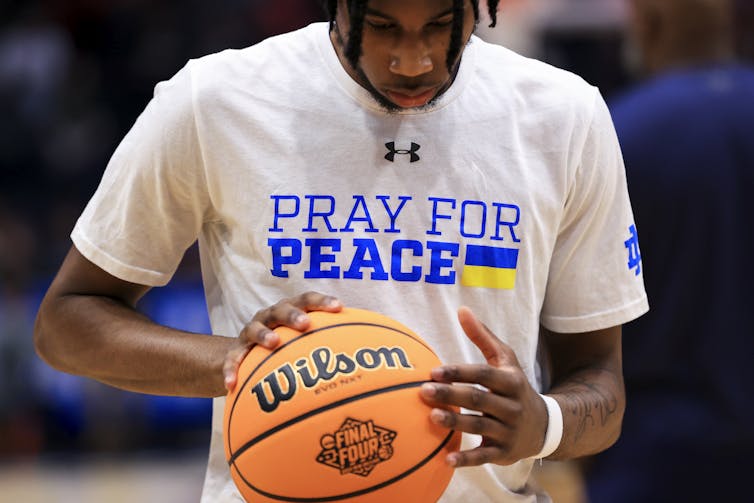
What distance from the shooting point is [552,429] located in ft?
8.16

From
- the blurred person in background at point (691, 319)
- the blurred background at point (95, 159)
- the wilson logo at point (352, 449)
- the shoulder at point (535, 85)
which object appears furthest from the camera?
the blurred background at point (95, 159)

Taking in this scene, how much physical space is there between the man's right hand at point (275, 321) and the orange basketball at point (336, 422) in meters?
0.02

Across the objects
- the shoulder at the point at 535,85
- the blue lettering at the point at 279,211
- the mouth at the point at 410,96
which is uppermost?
the mouth at the point at 410,96

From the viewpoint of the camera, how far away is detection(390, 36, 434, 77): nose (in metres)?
A: 2.42

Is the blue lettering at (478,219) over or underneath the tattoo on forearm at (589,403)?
over

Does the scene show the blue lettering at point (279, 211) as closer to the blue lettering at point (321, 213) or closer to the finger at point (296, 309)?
the blue lettering at point (321, 213)

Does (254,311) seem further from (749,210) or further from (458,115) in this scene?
(749,210)

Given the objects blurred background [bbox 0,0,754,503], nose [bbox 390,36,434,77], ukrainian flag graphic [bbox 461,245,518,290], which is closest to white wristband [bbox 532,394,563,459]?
ukrainian flag graphic [bbox 461,245,518,290]

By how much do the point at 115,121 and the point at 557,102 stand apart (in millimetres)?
7568

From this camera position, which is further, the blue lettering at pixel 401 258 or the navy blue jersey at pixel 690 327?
the navy blue jersey at pixel 690 327

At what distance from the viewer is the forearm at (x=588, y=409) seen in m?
2.62

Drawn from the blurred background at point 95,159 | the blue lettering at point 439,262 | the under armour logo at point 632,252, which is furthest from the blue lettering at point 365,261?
the blurred background at point 95,159

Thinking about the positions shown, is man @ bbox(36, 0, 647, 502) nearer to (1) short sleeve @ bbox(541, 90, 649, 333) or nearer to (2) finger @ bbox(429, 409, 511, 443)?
(1) short sleeve @ bbox(541, 90, 649, 333)

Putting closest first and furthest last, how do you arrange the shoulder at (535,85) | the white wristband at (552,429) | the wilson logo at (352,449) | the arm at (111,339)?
the wilson logo at (352,449), the white wristband at (552,429), the arm at (111,339), the shoulder at (535,85)
